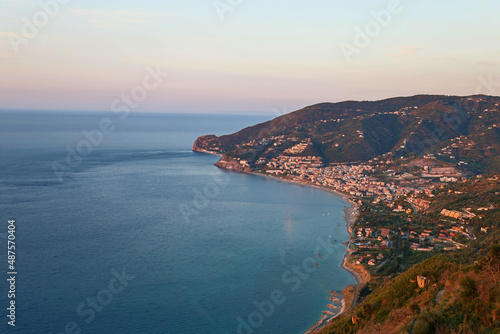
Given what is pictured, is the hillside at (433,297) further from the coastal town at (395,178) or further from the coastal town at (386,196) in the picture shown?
the coastal town at (386,196)

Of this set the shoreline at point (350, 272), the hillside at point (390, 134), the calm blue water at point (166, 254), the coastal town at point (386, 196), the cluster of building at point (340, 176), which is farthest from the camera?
the hillside at point (390, 134)

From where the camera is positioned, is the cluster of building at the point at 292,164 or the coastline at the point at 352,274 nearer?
the coastline at the point at 352,274

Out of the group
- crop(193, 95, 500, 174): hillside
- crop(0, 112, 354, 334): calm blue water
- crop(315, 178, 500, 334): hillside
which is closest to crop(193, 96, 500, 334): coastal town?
crop(315, 178, 500, 334): hillside

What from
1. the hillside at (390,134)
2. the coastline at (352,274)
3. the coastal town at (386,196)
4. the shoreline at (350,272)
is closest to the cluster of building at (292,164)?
the coastal town at (386,196)

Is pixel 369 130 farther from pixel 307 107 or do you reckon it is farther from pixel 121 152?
pixel 121 152

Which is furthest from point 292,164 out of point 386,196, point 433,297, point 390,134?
point 433,297

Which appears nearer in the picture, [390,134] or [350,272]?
[350,272]

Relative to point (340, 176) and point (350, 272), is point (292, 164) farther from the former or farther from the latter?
point (350, 272)
